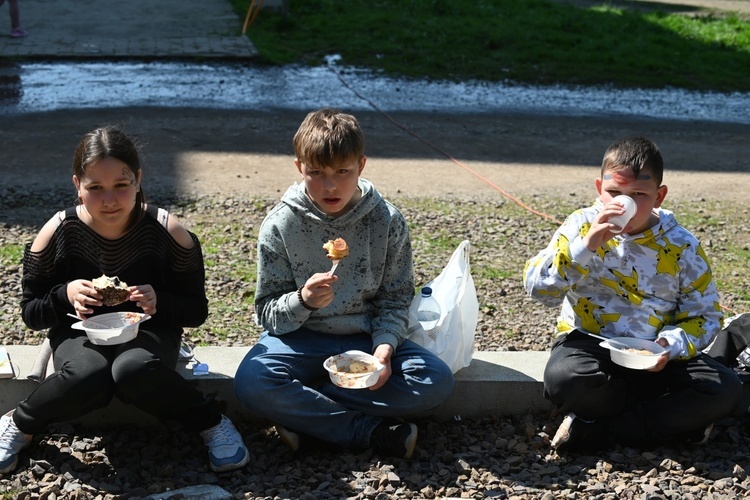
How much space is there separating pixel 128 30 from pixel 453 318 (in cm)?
1150

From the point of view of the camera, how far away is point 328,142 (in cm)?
331

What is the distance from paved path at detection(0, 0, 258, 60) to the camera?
12375 millimetres

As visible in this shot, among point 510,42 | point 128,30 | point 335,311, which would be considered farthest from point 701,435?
point 128,30

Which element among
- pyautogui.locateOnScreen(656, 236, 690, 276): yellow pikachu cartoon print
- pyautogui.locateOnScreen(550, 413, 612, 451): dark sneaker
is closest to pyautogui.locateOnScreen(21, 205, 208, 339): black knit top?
pyautogui.locateOnScreen(550, 413, 612, 451): dark sneaker

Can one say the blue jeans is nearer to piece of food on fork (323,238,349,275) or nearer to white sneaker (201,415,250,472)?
white sneaker (201,415,250,472)

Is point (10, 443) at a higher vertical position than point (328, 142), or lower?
lower

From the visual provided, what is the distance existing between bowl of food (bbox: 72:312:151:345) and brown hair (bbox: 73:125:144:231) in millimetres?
492

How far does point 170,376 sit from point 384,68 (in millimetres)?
9362

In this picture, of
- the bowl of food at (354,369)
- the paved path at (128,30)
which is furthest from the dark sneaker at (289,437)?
the paved path at (128,30)

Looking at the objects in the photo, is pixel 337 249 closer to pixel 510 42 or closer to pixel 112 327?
pixel 112 327

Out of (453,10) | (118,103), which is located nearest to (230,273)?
(118,103)

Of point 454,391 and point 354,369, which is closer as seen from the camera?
point 354,369

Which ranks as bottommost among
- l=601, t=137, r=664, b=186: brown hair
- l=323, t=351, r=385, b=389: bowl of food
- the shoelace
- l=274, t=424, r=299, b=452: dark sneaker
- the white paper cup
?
l=274, t=424, r=299, b=452: dark sneaker

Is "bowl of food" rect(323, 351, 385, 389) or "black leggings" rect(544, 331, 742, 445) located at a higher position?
"bowl of food" rect(323, 351, 385, 389)
